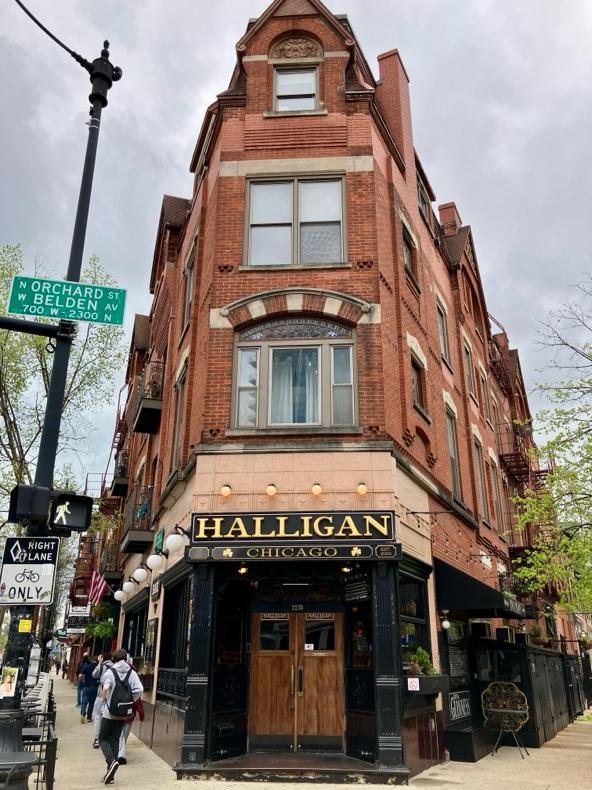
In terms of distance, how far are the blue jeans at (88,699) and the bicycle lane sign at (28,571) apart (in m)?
14.9

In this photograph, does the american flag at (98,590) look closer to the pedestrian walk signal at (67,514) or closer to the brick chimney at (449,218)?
the brick chimney at (449,218)

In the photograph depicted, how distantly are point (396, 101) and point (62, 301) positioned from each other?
1375cm

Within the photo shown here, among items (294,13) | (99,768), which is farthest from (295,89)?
(99,768)

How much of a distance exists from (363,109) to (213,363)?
6966mm

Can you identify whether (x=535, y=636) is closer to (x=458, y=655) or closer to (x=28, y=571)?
(x=458, y=655)

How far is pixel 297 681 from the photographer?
1152 cm

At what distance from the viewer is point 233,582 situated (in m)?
12.1

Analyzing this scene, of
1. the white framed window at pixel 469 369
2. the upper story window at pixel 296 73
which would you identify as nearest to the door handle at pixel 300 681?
the upper story window at pixel 296 73

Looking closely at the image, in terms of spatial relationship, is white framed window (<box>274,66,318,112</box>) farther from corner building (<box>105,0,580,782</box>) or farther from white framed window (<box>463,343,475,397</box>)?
white framed window (<box>463,343,475,397</box>)

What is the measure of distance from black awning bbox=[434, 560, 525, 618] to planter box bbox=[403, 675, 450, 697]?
69.8 inches

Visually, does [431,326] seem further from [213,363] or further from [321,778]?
[321,778]

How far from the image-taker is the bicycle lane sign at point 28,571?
21.6 ft

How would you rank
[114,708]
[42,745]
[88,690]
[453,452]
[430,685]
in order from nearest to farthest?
[42,745], [114,708], [430,685], [453,452], [88,690]

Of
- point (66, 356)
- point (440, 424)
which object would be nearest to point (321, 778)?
point (66, 356)
